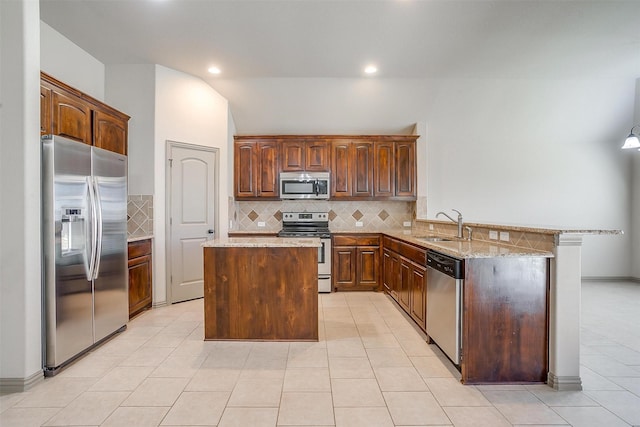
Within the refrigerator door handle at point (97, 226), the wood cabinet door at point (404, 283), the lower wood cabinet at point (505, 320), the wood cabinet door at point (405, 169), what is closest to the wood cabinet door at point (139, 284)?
the refrigerator door handle at point (97, 226)

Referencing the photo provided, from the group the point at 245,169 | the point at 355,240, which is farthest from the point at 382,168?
the point at 245,169

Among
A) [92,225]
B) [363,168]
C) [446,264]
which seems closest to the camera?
[446,264]

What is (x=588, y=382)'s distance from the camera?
7.72 feet

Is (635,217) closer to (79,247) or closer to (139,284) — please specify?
(139,284)

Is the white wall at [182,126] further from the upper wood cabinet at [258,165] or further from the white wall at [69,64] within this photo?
the white wall at [69,64]

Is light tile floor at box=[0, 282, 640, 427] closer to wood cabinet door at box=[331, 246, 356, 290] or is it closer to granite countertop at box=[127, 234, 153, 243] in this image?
granite countertop at box=[127, 234, 153, 243]

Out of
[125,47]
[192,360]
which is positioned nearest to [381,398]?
[192,360]

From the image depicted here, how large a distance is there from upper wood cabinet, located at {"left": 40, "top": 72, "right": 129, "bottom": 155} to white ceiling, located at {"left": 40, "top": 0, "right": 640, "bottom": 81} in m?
0.77

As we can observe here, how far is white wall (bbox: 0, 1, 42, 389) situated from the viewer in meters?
2.24

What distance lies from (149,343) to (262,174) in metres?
3.00

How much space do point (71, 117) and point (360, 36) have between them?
9.93ft

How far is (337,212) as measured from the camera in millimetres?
5625

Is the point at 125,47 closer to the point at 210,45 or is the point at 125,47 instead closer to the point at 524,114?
the point at 210,45

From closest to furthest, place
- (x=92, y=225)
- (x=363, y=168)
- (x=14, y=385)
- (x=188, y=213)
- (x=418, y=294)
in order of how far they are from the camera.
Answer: (x=14, y=385) < (x=92, y=225) < (x=418, y=294) < (x=188, y=213) < (x=363, y=168)
